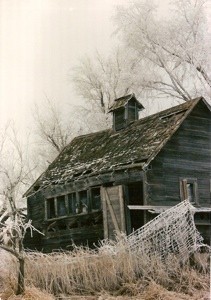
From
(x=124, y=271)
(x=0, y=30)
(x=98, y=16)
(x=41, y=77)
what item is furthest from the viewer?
(x=41, y=77)

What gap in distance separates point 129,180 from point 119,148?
1.43 metres

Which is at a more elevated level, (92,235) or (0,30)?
(0,30)

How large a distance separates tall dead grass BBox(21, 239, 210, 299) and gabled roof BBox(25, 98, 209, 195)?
285 centimetres

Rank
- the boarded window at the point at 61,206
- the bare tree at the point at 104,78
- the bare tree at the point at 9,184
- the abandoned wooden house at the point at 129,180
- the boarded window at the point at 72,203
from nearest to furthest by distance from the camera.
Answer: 1. the bare tree at the point at 9,184
2. the abandoned wooden house at the point at 129,180
3. the boarded window at the point at 72,203
4. the boarded window at the point at 61,206
5. the bare tree at the point at 104,78

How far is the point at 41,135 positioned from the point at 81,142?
5541 mm

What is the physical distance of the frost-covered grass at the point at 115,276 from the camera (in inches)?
259

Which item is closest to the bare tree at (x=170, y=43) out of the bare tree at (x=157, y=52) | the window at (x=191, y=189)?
the bare tree at (x=157, y=52)

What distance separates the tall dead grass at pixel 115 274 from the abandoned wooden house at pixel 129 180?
1.56 m

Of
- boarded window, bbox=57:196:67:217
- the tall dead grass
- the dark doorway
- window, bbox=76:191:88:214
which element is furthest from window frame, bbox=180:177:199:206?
boarded window, bbox=57:196:67:217

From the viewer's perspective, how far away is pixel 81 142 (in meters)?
13.9

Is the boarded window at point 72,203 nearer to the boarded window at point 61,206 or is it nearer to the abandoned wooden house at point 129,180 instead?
the abandoned wooden house at point 129,180

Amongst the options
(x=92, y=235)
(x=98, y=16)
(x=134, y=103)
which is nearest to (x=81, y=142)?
(x=134, y=103)

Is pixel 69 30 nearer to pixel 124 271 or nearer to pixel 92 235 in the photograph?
pixel 124 271

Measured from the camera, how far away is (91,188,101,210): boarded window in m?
10.9
